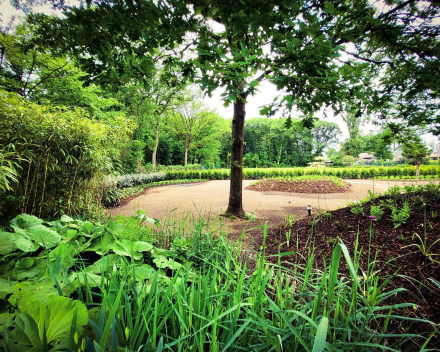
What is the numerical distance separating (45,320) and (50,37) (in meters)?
2.73

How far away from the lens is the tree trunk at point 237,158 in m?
4.70

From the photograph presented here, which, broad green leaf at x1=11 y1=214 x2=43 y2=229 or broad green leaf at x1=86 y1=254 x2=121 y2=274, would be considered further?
broad green leaf at x1=11 y1=214 x2=43 y2=229

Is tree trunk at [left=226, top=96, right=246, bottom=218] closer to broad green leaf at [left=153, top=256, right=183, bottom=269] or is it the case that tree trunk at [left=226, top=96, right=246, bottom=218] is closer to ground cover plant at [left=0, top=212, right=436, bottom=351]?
ground cover plant at [left=0, top=212, right=436, bottom=351]

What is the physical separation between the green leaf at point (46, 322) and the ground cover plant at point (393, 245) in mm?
951

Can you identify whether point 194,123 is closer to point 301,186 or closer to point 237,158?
point 301,186

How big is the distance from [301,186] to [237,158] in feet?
21.9

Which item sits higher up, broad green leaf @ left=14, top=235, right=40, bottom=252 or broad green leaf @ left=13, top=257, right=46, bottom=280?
broad green leaf @ left=14, top=235, right=40, bottom=252

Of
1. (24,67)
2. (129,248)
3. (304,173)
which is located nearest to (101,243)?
(129,248)

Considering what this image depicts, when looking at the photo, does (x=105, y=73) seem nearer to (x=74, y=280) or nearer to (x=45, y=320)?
(x=74, y=280)

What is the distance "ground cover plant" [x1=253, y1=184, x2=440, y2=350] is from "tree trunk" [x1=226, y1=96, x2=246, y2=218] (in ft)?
4.67

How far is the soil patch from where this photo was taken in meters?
9.57

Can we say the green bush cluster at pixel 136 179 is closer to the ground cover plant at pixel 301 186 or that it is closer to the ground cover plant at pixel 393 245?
the ground cover plant at pixel 301 186

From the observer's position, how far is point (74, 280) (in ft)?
3.14

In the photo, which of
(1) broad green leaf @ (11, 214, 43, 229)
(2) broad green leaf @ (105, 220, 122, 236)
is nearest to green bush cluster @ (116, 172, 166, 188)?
(1) broad green leaf @ (11, 214, 43, 229)
